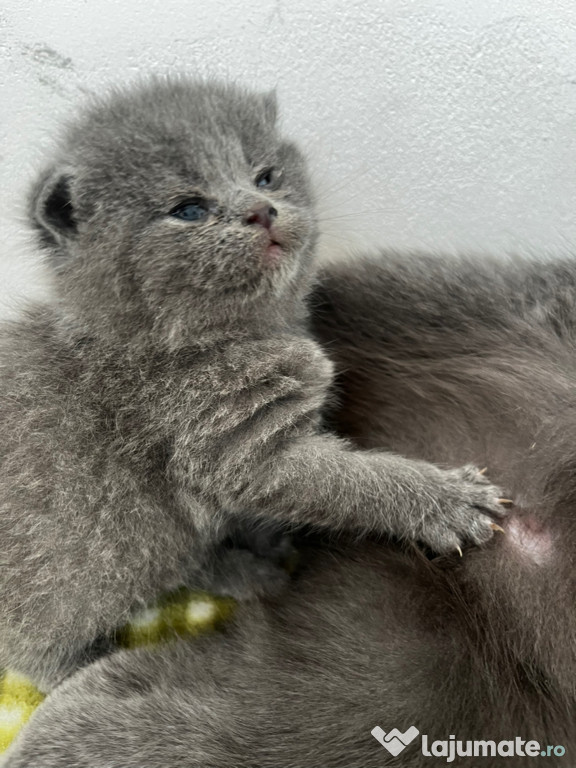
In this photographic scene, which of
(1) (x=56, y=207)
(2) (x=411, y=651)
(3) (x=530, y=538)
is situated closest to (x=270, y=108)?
(1) (x=56, y=207)

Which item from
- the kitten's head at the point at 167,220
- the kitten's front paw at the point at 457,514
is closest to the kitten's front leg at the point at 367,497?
the kitten's front paw at the point at 457,514

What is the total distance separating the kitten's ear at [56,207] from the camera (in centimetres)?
137

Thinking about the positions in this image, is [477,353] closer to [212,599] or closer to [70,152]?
[212,599]

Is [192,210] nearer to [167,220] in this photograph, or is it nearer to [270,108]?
[167,220]

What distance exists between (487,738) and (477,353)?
76cm

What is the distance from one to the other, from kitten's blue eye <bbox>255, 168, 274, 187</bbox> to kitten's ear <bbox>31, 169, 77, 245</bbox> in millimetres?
347

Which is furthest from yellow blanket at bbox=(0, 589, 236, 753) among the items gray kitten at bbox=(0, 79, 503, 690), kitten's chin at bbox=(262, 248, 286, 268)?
kitten's chin at bbox=(262, 248, 286, 268)

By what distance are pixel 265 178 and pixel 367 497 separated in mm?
639

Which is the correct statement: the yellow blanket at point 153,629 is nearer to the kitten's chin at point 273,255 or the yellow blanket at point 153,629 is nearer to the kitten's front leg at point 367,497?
the kitten's front leg at point 367,497

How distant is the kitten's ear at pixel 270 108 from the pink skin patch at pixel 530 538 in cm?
91

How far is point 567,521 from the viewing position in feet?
4.61

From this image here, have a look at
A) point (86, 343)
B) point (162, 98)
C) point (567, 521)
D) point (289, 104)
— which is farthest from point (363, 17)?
point (567, 521)

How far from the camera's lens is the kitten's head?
4.32 feet

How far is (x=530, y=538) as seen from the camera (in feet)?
4.67
